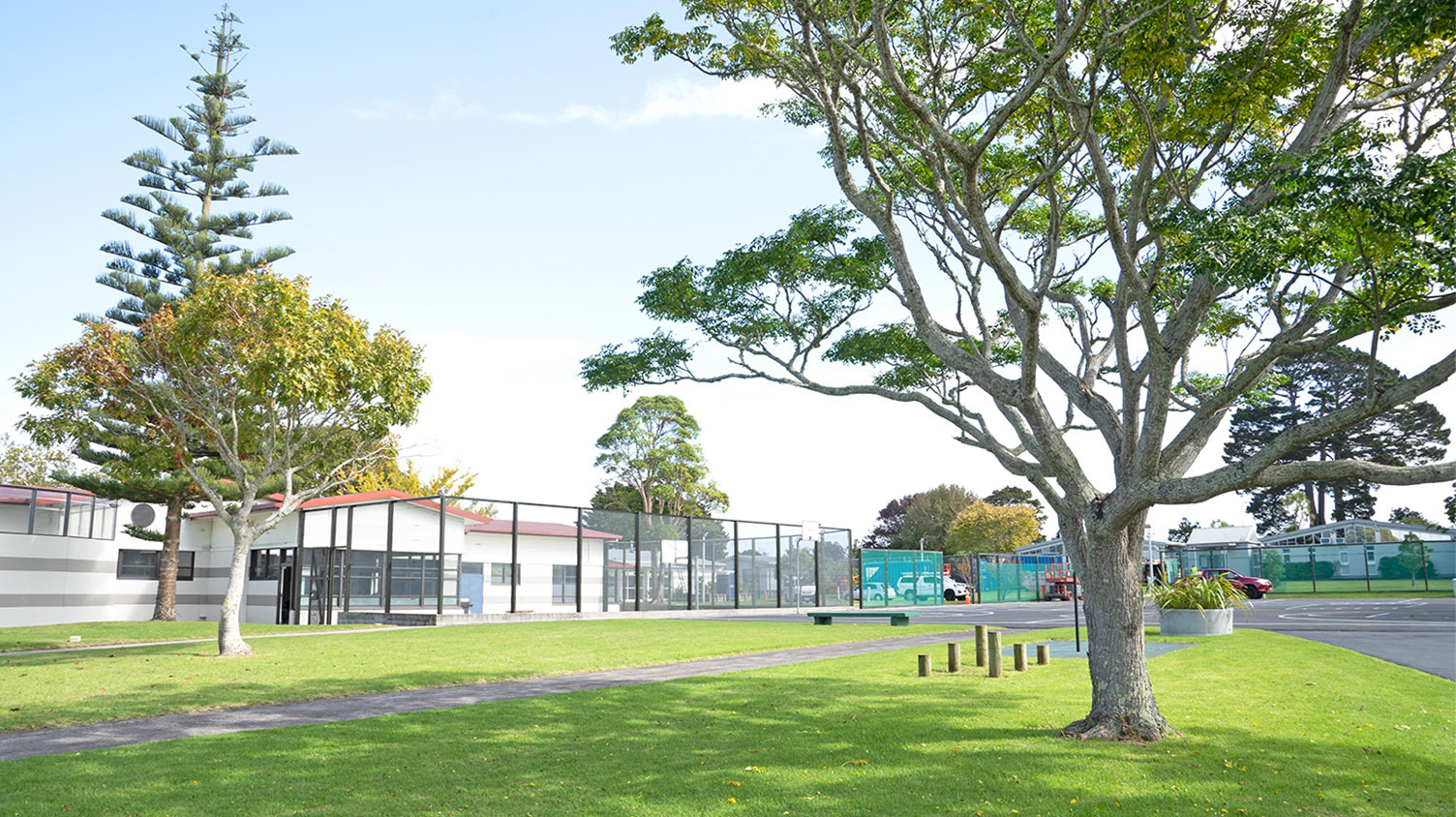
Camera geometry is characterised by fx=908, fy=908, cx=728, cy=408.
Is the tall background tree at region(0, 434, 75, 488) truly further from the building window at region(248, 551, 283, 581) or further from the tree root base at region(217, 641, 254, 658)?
the tree root base at region(217, 641, 254, 658)

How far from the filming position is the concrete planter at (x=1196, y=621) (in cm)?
1672

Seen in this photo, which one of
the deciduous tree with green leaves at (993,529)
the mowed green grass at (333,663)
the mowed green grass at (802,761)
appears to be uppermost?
the deciduous tree with green leaves at (993,529)

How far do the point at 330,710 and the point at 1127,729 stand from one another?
7407 mm

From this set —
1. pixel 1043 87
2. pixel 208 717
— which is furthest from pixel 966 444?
pixel 208 717

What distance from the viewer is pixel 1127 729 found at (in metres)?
7.23

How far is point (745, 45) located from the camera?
8.99 metres

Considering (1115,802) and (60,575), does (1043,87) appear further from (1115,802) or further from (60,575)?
(60,575)

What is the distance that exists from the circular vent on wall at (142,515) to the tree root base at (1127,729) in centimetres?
3046

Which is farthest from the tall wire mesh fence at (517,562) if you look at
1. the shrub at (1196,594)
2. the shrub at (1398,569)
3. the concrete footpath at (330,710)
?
the shrub at (1398,569)

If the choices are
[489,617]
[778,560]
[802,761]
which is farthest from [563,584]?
[802,761]

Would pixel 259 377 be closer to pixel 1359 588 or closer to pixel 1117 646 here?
pixel 1117 646

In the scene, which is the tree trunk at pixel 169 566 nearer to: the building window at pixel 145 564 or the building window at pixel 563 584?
the building window at pixel 145 564

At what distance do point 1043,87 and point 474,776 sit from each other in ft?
26.7

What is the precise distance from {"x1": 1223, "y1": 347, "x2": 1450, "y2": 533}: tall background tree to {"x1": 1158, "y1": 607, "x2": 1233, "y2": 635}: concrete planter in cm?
4329
